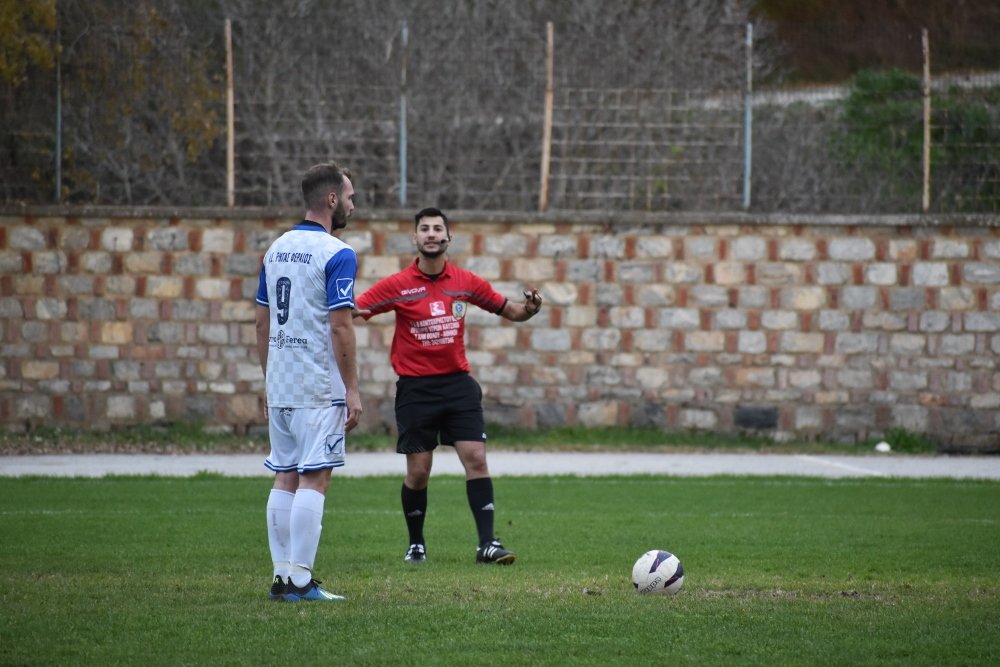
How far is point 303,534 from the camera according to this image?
6.84 metres

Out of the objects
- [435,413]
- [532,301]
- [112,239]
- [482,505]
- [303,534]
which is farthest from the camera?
[112,239]

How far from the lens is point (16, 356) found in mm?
16781

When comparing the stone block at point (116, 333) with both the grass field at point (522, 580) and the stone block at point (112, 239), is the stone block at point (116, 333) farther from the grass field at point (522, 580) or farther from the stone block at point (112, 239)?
the grass field at point (522, 580)

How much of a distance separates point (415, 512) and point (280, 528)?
1854mm

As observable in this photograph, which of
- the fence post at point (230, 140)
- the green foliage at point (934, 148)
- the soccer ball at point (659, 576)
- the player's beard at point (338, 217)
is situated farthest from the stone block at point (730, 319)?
the player's beard at point (338, 217)

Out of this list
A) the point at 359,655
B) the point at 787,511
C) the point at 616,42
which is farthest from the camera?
the point at 616,42

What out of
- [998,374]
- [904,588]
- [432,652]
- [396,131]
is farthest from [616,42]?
[432,652]

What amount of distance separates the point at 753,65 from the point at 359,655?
13461mm

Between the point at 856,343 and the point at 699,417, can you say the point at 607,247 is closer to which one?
the point at 699,417

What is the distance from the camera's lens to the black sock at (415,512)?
8742 millimetres

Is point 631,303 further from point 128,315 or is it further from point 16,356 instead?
point 16,356

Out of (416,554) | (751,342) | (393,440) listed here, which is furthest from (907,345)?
(416,554)

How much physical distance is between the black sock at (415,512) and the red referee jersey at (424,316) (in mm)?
794

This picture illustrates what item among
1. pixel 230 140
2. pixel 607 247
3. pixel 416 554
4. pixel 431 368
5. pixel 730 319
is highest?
pixel 230 140
